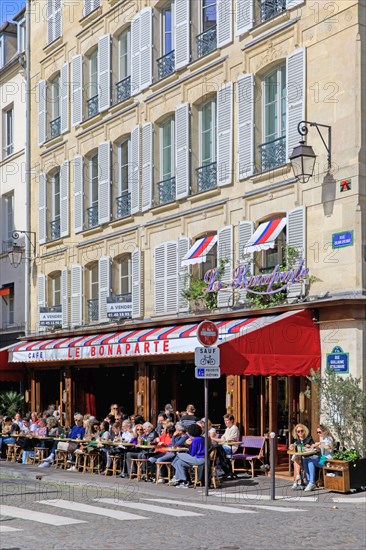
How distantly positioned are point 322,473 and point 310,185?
5212 mm

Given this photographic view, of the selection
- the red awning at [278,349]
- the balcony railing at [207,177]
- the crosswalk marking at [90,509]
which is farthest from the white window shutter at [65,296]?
the crosswalk marking at [90,509]

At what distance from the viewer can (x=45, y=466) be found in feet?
69.2

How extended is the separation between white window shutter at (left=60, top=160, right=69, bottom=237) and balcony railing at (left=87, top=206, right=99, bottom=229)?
1238 millimetres

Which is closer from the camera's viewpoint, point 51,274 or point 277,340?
point 277,340

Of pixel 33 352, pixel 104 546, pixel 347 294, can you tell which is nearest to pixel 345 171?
pixel 347 294

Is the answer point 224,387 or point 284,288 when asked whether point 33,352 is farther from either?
point 284,288

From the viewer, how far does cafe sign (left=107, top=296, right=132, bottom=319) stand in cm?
2328

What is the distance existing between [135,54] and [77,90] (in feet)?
10.9

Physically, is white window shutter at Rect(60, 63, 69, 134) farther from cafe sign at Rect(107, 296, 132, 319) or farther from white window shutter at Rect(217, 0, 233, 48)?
white window shutter at Rect(217, 0, 233, 48)

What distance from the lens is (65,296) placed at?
2661cm

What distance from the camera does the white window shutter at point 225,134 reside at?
1978 centimetres

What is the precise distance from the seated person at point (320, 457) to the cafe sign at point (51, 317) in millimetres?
12214

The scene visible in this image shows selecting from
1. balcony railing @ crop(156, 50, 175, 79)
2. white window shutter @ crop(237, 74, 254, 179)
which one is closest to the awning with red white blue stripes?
white window shutter @ crop(237, 74, 254, 179)

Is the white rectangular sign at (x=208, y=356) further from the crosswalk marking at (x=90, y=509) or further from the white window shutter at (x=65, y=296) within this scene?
the white window shutter at (x=65, y=296)
